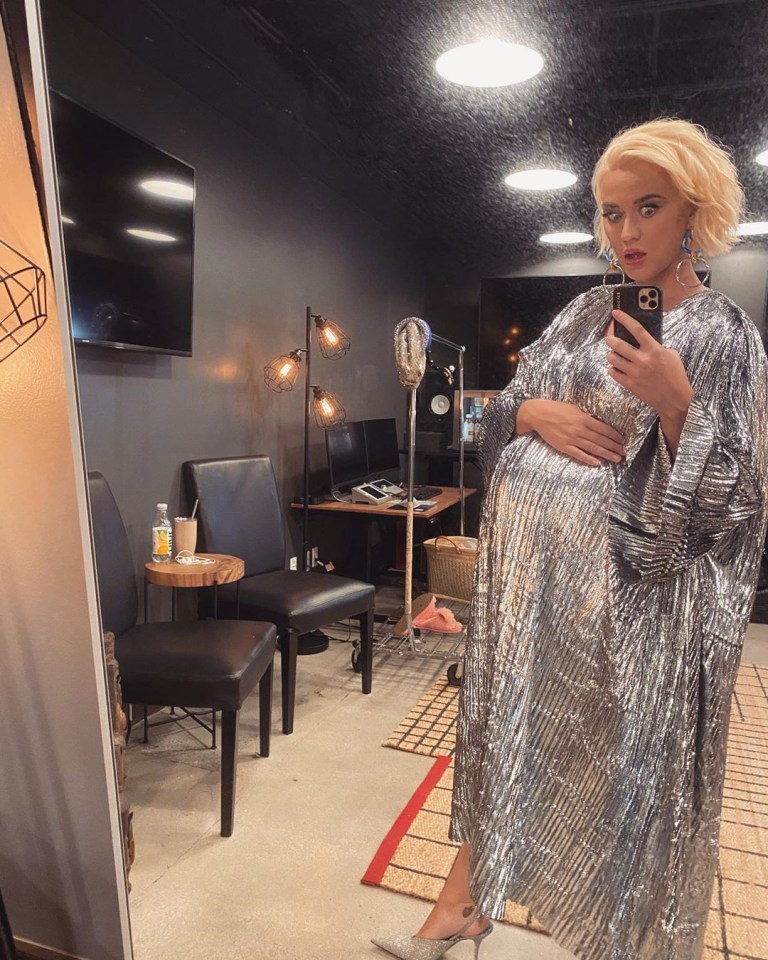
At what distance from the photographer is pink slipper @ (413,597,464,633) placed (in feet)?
9.02

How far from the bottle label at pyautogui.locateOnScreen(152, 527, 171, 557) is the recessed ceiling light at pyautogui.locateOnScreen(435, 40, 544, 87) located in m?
1.33

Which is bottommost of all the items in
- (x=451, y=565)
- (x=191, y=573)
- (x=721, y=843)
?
(x=721, y=843)

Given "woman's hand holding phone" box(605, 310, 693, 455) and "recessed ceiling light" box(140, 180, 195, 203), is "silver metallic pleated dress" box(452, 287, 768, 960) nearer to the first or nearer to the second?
"woman's hand holding phone" box(605, 310, 693, 455)

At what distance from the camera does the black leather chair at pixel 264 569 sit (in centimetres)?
218

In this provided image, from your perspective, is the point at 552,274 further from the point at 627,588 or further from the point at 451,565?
the point at 451,565

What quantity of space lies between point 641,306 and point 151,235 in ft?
4.31

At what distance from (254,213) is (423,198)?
0.73 m

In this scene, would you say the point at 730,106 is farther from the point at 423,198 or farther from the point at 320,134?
the point at 320,134

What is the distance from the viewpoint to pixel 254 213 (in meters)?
2.75

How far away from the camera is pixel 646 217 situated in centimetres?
95

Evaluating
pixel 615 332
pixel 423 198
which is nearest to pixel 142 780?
pixel 615 332

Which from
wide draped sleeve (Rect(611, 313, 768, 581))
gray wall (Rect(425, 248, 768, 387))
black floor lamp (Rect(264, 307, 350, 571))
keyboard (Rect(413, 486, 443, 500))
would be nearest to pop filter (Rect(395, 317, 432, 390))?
gray wall (Rect(425, 248, 768, 387))

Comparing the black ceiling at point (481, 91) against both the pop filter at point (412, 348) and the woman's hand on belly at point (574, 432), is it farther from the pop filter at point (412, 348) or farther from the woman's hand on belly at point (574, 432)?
A: the woman's hand on belly at point (574, 432)

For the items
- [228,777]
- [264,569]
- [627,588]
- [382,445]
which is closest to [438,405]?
[382,445]
